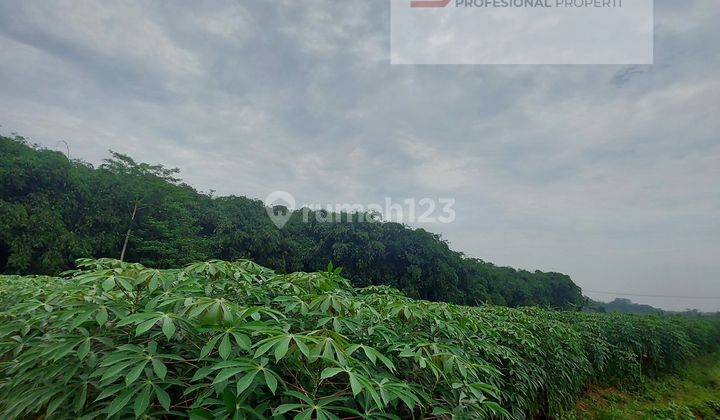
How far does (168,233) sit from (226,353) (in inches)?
462

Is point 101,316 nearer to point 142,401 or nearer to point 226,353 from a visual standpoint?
point 142,401

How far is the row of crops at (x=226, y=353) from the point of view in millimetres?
1013

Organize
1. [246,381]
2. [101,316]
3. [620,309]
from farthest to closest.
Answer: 1. [620,309]
2. [101,316]
3. [246,381]

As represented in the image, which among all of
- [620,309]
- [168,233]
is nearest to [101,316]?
[168,233]

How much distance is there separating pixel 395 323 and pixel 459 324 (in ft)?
1.51

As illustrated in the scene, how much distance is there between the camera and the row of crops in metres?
1.01

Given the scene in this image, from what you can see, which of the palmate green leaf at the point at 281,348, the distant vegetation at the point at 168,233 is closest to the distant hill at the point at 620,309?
the distant vegetation at the point at 168,233

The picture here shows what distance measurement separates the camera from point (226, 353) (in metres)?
1.02

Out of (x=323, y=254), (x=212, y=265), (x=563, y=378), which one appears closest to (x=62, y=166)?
(x=323, y=254)

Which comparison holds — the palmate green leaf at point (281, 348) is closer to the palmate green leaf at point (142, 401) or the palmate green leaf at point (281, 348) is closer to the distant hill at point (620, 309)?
the palmate green leaf at point (142, 401)

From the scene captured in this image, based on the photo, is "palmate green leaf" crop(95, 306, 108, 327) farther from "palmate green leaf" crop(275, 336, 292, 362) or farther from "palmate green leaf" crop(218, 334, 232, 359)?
"palmate green leaf" crop(275, 336, 292, 362)

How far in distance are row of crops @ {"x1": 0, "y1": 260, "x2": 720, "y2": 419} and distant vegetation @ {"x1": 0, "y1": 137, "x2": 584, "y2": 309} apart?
877cm

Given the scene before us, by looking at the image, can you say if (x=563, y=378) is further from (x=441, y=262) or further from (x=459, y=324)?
(x=441, y=262)

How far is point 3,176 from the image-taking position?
8.91m
